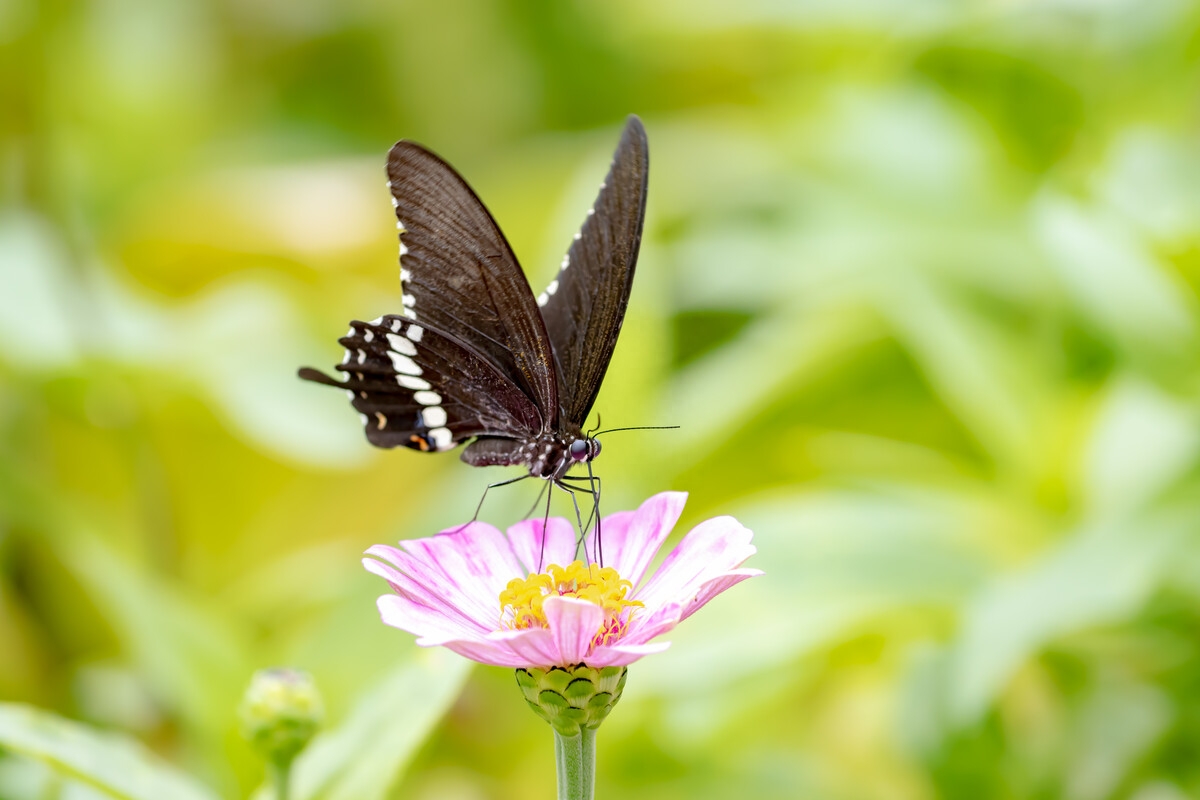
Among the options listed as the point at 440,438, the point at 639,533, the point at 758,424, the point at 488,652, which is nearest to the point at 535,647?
the point at 488,652

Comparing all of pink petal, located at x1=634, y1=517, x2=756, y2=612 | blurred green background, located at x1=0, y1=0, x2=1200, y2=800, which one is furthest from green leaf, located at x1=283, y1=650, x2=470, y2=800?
pink petal, located at x1=634, y1=517, x2=756, y2=612

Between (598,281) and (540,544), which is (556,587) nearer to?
(540,544)

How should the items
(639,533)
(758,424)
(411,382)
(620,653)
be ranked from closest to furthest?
(620,653) < (639,533) < (411,382) < (758,424)

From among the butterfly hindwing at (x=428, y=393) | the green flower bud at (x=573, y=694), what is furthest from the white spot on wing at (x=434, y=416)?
the green flower bud at (x=573, y=694)

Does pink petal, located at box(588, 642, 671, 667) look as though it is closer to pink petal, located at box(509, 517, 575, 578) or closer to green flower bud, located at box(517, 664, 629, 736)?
green flower bud, located at box(517, 664, 629, 736)

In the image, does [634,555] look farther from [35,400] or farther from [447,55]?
[447,55]
